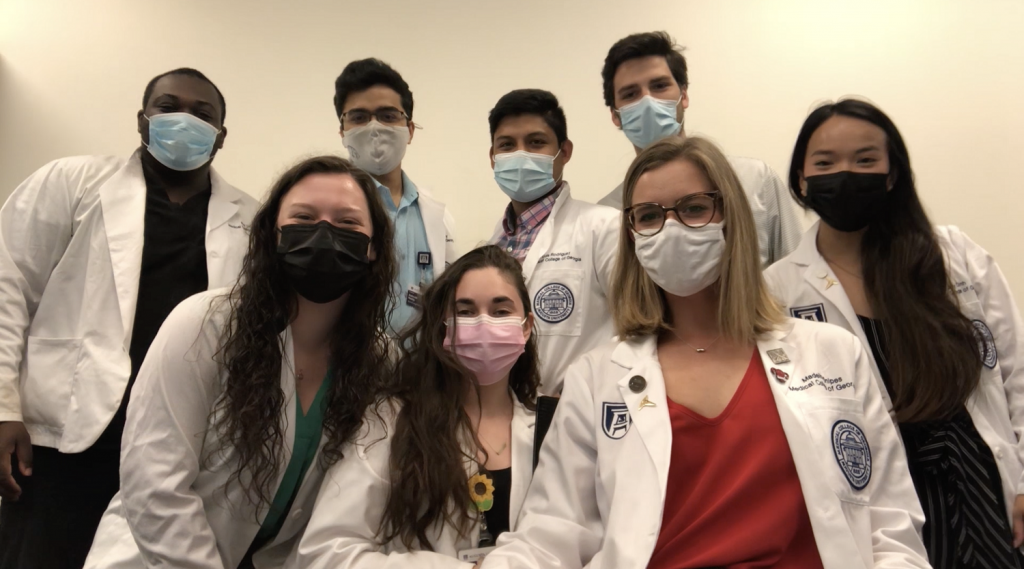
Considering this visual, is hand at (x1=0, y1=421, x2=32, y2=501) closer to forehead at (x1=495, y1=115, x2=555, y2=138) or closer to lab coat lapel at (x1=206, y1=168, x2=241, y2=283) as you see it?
lab coat lapel at (x1=206, y1=168, x2=241, y2=283)

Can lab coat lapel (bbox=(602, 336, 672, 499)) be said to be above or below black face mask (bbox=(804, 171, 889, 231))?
below

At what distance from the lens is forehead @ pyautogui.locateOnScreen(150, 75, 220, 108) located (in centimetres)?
212

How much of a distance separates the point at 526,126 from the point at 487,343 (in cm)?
102

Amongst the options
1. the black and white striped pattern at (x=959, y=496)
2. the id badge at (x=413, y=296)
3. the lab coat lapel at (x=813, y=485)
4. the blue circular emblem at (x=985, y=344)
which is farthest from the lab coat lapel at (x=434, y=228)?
the blue circular emblem at (x=985, y=344)

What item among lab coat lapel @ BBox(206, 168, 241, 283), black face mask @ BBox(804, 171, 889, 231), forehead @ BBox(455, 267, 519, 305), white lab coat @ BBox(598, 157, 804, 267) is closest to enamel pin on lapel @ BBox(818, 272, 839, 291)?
black face mask @ BBox(804, 171, 889, 231)

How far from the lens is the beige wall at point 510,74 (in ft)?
9.32

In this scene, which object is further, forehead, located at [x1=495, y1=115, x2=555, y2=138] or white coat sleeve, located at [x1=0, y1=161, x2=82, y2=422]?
forehead, located at [x1=495, y1=115, x2=555, y2=138]

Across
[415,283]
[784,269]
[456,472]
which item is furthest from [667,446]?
[415,283]

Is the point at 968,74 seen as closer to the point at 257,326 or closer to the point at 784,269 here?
the point at 784,269

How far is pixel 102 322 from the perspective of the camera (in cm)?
193

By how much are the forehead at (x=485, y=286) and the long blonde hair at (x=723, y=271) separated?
1.00 feet

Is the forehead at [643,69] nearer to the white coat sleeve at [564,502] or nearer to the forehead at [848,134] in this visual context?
the forehead at [848,134]

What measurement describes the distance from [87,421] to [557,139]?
1765 mm

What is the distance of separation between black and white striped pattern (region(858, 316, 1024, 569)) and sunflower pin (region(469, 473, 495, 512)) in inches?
42.1
